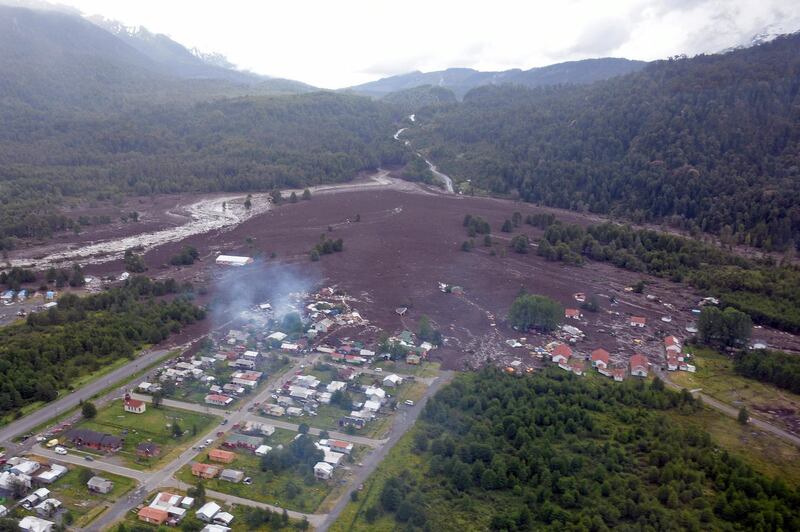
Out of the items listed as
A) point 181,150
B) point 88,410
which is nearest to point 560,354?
point 88,410

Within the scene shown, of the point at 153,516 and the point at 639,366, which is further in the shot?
the point at 639,366

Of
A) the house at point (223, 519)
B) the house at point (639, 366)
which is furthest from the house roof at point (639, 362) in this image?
the house at point (223, 519)

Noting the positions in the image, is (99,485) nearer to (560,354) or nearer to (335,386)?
(335,386)

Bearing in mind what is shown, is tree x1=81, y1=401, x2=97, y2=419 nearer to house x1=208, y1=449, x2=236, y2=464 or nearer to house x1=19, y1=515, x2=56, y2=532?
house x1=208, y1=449, x2=236, y2=464

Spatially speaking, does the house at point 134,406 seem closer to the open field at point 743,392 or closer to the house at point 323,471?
the house at point 323,471

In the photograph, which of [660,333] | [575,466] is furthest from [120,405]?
[660,333]

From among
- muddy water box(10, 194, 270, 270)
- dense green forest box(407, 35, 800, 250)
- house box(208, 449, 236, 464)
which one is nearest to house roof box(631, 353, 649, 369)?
house box(208, 449, 236, 464)
